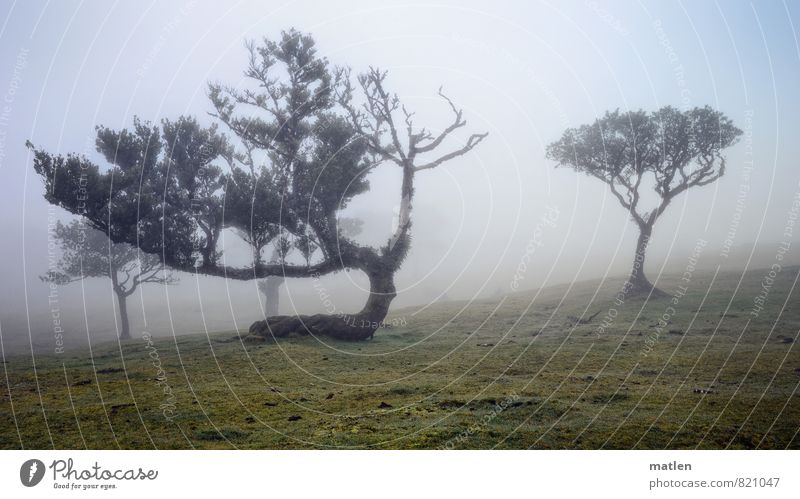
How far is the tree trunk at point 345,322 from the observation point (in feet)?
58.1

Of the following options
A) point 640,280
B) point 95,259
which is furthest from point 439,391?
point 95,259

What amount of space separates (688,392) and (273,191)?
1413 cm

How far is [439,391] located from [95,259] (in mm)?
34361

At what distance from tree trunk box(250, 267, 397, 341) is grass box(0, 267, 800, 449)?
0.76 m

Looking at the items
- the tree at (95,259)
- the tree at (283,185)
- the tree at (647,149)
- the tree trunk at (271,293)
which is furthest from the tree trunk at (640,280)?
the tree at (95,259)

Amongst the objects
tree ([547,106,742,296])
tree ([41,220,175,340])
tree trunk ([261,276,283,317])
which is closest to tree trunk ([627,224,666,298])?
tree ([547,106,742,296])

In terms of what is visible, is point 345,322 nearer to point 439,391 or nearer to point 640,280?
point 439,391

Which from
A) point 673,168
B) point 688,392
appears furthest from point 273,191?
point 673,168

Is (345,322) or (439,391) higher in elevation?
(345,322)

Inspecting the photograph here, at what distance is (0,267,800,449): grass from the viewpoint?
834 cm

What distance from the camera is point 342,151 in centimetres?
1852

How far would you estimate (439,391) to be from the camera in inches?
422

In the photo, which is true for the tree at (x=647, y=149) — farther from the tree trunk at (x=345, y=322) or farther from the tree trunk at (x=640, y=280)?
the tree trunk at (x=345, y=322)
